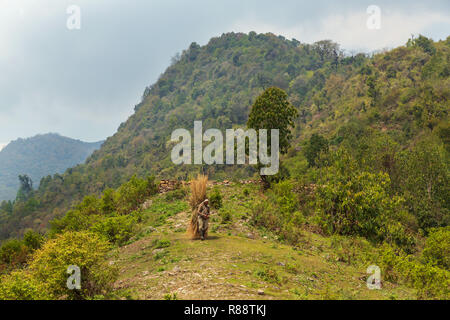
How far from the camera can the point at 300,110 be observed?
252 feet

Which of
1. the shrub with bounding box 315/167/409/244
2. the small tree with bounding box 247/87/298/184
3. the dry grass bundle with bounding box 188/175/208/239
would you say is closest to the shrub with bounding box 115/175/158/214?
the small tree with bounding box 247/87/298/184

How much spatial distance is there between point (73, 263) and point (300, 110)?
7547 cm

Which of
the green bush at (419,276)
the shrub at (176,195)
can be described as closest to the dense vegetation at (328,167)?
the green bush at (419,276)

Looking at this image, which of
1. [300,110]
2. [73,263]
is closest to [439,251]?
[73,263]

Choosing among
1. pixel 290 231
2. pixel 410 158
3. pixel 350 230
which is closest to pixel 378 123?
pixel 410 158

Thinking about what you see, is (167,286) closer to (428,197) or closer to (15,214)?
(428,197)

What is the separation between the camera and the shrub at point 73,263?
21.0 feet

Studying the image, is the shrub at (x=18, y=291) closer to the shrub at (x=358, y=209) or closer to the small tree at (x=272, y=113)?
the shrub at (x=358, y=209)

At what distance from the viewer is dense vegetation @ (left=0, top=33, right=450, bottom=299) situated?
1477 centimetres

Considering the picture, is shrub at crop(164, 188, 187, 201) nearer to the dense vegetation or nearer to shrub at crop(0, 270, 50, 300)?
the dense vegetation

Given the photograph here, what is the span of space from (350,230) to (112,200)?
683 inches

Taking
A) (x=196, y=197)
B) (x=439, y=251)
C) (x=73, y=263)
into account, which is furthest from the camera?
(x=439, y=251)

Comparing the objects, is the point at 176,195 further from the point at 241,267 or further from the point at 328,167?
the point at 241,267

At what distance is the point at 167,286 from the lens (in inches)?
279
